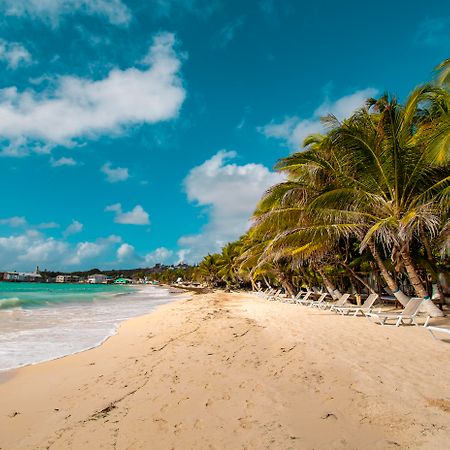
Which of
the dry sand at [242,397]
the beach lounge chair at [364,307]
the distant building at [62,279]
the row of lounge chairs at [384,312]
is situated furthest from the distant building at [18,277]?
the dry sand at [242,397]

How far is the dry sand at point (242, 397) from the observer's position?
3.06m

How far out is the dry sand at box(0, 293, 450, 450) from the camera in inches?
120

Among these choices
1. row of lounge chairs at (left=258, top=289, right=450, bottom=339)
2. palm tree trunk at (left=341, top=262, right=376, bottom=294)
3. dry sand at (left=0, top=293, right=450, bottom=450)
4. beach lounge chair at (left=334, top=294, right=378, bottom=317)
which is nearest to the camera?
dry sand at (left=0, top=293, right=450, bottom=450)

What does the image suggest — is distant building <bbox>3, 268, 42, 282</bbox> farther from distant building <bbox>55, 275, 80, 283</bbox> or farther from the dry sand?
the dry sand

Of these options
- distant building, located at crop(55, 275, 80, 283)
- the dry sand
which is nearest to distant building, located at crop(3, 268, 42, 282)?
distant building, located at crop(55, 275, 80, 283)

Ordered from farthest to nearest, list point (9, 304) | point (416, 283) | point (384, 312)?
point (9, 304) < point (384, 312) < point (416, 283)

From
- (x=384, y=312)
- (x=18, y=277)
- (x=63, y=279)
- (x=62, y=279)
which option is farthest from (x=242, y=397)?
(x=63, y=279)

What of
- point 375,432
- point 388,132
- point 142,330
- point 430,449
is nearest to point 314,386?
point 375,432

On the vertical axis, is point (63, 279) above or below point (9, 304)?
above

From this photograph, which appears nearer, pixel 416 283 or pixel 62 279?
pixel 416 283

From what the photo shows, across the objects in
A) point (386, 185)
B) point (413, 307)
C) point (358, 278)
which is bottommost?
point (413, 307)

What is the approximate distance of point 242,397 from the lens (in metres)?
3.97

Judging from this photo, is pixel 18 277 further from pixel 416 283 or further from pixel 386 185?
pixel 416 283

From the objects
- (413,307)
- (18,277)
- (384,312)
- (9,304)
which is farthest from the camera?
(18,277)
